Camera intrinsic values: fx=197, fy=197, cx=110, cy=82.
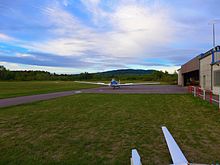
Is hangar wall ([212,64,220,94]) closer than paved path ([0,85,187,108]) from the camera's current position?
No

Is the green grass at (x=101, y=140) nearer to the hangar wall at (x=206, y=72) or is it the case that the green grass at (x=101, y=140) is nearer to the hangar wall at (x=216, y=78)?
Answer: the hangar wall at (x=216, y=78)

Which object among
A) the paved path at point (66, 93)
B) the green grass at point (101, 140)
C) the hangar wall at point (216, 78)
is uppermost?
the hangar wall at point (216, 78)

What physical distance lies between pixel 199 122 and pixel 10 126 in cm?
733

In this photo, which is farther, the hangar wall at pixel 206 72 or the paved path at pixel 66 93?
the hangar wall at pixel 206 72

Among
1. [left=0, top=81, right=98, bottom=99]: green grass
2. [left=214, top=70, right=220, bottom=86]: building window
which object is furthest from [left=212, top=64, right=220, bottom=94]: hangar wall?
[left=0, top=81, right=98, bottom=99]: green grass

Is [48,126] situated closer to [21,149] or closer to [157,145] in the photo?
[21,149]

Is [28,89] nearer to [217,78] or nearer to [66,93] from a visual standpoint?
[66,93]

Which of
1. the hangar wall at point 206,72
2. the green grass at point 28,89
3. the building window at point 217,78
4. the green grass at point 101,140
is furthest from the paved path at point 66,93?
the green grass at point 101,140

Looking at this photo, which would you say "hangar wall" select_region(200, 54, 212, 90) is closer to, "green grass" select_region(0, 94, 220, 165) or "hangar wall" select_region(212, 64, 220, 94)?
"hangar wall" select_region(212, 64, 220, 94)

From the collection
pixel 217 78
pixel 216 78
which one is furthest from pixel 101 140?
pixel 216 78

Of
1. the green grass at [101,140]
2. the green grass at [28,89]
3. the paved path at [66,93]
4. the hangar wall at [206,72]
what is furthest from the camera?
the green grass at [28,89]

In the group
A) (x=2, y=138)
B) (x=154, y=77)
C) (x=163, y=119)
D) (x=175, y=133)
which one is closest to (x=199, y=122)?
(x=163, y=119)

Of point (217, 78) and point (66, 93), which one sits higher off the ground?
point (217, 78)

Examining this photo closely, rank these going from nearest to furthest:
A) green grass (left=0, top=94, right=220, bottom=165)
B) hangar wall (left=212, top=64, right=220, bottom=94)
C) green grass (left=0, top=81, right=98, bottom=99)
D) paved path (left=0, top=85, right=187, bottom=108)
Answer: green grass (left=0, top=94, right=220, bottom=165) → paved path (left=0, top=85, right=187, bottom=108) → hangar wall (left=212, top=64, right=220, bottom=94) → green grass (left=0, top=81, right=98, bottom=99)
